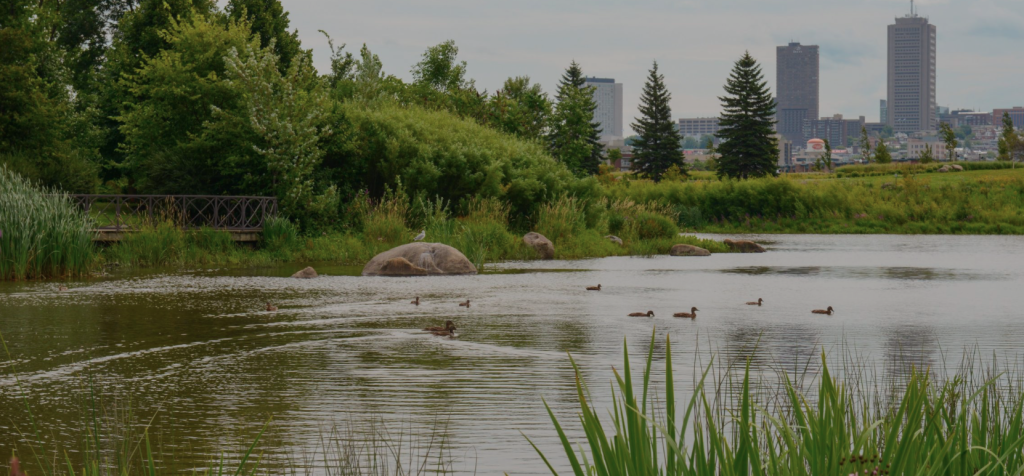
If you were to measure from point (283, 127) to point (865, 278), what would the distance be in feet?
45.0

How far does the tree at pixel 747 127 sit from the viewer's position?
64312mm

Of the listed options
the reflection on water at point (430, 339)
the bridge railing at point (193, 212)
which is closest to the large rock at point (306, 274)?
the reflection on water at point (430, 339)

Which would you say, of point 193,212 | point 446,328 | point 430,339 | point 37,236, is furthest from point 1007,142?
point 430,339

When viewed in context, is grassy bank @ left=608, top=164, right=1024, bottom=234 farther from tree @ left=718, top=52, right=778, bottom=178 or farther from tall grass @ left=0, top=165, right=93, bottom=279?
tall grass @ left=0, top=165, right=93, bottom=279

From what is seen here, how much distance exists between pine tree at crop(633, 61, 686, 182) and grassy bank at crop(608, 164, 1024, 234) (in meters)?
22.5

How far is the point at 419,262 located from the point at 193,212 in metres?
8.07

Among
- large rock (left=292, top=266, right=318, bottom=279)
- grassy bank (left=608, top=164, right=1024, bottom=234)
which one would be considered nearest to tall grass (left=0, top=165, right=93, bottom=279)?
large rock (left=292, top=266, right=318, bottom=279)

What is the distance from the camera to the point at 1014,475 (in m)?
2.84

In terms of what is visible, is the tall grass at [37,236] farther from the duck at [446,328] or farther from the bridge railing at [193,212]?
the duck at [446,328]

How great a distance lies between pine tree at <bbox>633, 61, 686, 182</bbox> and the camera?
70.2 metres

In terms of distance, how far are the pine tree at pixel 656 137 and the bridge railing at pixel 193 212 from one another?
4737 centimetres

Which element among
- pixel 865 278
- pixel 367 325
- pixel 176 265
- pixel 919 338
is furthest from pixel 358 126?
pixel 919 338

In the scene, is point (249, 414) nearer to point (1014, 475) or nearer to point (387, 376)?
point (387, 376)

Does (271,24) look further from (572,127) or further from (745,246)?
(745,246)
